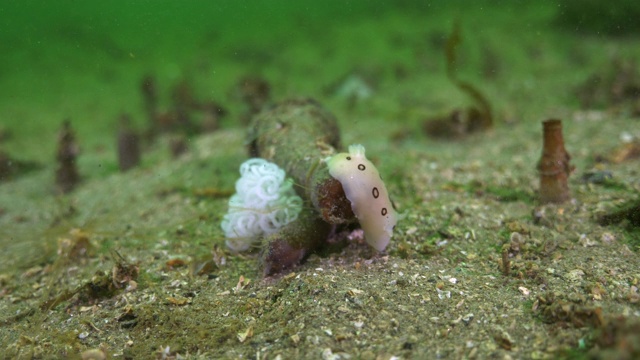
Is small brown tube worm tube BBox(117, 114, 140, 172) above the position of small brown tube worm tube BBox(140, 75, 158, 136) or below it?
below

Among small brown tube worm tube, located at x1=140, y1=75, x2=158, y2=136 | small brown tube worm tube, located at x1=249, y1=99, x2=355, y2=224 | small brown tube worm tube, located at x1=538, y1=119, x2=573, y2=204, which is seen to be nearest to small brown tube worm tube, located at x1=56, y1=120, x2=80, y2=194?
small brown tube worm tube, located at x1=140, y1=75, x2=158, y2=136

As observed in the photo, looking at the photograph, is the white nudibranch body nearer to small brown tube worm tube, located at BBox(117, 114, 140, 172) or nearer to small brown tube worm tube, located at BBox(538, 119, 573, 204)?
small brown tube worm tube, located at BBox(538, 119, 573, 204)

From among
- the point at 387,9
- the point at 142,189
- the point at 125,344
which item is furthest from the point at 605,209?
the point at 387,9

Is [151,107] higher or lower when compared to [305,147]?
higher

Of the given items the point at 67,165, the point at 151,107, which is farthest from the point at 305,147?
the point at 151,107

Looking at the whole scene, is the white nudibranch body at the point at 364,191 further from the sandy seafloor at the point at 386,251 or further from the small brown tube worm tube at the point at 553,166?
the small brown tube worm tube at the point at 553,166

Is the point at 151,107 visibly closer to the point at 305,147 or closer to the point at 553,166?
the point at 305,147
